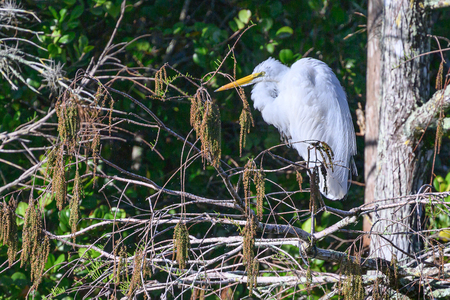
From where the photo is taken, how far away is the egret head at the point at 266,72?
3.28 m

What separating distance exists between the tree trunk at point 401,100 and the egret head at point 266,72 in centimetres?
78

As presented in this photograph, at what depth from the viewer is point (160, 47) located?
3.60 meters

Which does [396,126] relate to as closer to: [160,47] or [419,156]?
[419,156]

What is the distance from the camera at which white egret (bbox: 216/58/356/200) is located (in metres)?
3.22

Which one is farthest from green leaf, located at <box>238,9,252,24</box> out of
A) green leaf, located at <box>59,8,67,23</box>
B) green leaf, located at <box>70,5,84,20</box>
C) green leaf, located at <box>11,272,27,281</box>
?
green leaf, located at <box>11,272,27,281</box>

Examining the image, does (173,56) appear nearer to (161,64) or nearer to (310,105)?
(161,64)

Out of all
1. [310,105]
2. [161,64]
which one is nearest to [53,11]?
[161,64]

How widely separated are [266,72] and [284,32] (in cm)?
30

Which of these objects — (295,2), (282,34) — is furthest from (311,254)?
(295,2)

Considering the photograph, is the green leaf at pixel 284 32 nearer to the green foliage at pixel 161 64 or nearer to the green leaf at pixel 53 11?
the green foliage at pixel 161 64

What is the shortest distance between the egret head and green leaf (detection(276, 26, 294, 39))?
18 centimetres

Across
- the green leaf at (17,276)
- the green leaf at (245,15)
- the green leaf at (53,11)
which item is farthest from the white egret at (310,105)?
the green leaf at (17,276)

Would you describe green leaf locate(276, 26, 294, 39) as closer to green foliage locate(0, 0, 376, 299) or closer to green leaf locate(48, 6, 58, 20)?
green foliage locate(0, 0, 376, 299)

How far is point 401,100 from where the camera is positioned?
2.75 metres
